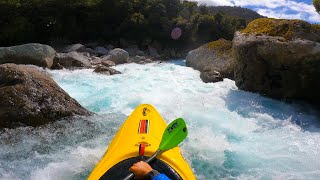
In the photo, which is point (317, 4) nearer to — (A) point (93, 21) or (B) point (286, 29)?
(B) point (286, 29)

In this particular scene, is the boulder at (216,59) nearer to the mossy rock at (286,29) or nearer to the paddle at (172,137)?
the mossy rock at (286,29)

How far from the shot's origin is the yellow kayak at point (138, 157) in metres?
2.89

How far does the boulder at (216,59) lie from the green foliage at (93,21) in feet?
29.9

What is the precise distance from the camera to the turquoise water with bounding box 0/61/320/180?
428 centimetres

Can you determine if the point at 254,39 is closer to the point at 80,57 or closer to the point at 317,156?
the point at 317,156

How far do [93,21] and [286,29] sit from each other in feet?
51.5

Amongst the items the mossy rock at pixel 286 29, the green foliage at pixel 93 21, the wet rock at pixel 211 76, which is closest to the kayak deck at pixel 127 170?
the mossy rock at pixel 286 29

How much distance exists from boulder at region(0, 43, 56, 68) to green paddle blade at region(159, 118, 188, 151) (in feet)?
27.5

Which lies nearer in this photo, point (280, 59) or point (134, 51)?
point (280, 59)

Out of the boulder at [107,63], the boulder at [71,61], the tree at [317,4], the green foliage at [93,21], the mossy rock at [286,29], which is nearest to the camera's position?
the mossy rock at [286,29]

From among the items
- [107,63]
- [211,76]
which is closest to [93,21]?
[107,63]

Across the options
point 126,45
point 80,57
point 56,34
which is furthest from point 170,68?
point 56,34

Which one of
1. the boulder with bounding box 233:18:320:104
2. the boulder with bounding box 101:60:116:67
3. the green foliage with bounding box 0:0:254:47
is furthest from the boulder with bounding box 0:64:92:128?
the green foliage with bounding box 0:0:254:47

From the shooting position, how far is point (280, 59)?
738 cm
